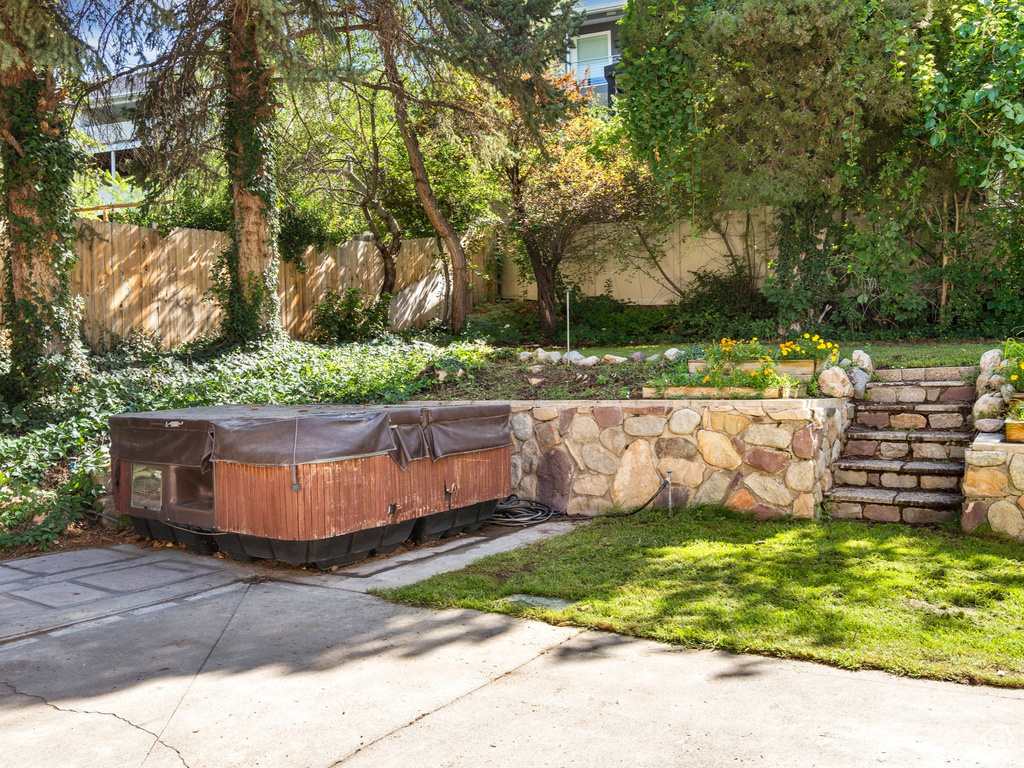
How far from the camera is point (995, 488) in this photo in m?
5.30

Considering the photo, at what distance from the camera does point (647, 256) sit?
47.4 feet

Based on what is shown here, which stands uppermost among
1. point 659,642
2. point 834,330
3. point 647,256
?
point 647,256

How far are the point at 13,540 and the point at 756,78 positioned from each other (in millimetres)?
8875

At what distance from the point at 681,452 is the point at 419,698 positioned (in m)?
3.75

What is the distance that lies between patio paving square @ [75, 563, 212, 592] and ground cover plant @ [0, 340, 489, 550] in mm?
1044

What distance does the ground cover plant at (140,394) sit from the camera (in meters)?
6.10

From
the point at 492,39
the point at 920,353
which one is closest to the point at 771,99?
the point at 492,39

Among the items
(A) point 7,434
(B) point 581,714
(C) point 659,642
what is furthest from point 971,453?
(A) point 7,434

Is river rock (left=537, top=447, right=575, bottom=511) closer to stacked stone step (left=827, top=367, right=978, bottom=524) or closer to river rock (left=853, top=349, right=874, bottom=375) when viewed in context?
stacked stone step (left=827, top=367, right=978, bottom=524)

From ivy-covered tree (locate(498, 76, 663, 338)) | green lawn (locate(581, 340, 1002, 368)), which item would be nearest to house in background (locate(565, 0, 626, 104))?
ivy-covered tree (locate(498, 76, 663, 338))

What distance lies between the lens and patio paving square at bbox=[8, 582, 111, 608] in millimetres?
4488

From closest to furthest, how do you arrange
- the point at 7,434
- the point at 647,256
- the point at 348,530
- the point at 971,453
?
the point at 348,530 < the point at 971,453 < the point at 7,434 < the point at 647,256

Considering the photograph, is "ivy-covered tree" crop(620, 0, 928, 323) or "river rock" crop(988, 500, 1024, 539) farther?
"ivy-covered tree" crop(620, 0, 928, 323)

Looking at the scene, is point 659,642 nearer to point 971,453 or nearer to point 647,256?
point 971,453
